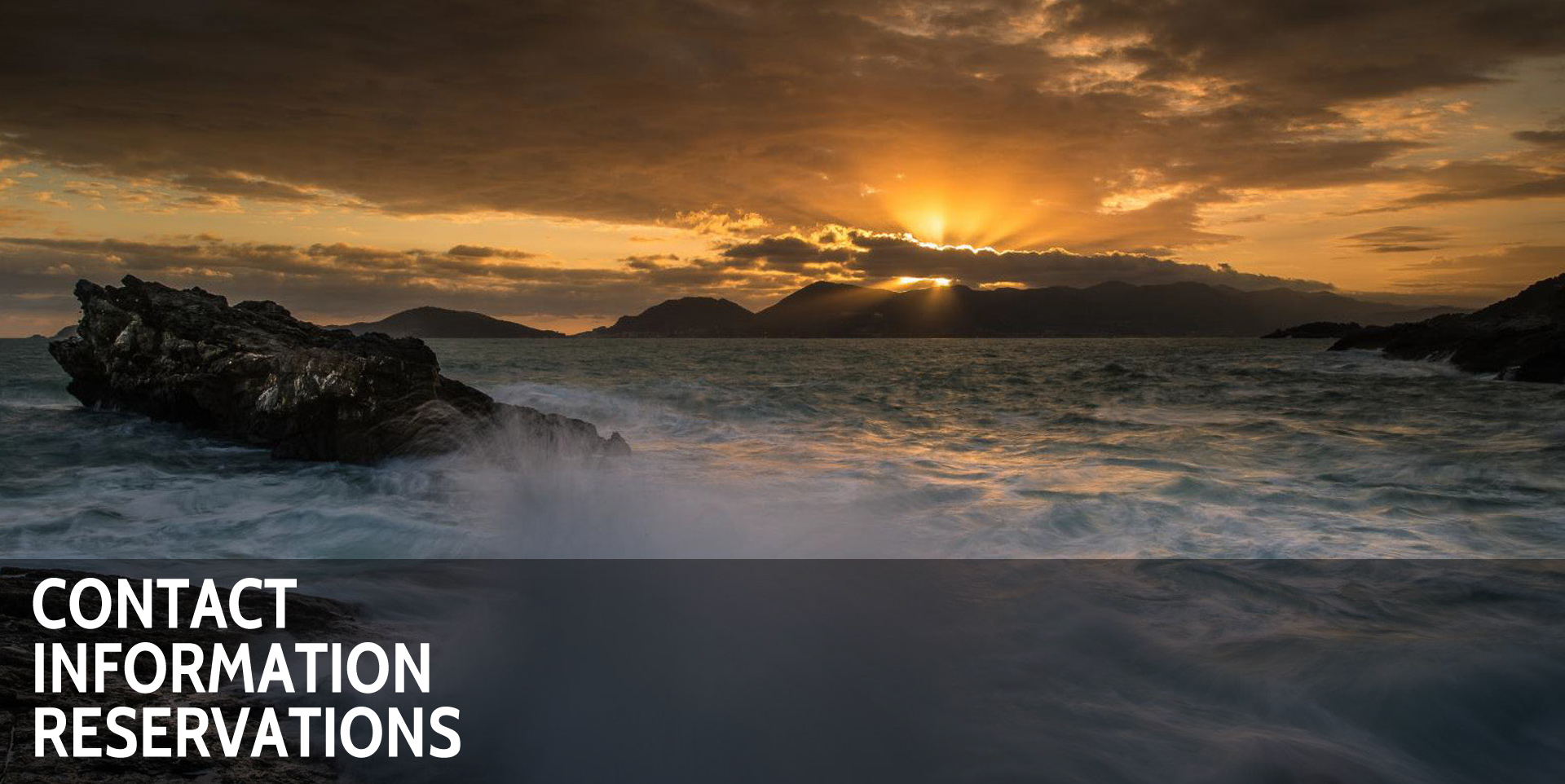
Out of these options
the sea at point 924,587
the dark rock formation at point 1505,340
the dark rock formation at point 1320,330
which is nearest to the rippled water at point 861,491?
the sea at point 924,587

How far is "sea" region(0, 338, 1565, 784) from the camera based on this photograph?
4.88m

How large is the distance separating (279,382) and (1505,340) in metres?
53.4

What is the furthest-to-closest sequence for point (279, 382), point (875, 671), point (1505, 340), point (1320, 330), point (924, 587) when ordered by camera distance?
point (1320, 330) → point (1505, 340) → point (279, 382) → point (924, 587) → point (875, 671)

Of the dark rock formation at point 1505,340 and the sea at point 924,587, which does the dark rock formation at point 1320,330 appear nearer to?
the dark rock formation at point 1505,340

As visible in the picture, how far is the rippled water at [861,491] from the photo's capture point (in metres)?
9.05

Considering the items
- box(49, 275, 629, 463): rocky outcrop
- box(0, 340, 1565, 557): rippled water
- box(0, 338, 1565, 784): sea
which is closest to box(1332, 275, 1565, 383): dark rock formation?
box(0, 340, 1565, 557): rippled water

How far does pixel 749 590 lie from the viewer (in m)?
7.52

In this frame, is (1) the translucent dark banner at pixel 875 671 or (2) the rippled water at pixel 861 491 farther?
(2) the rippled water at pixel 861 491

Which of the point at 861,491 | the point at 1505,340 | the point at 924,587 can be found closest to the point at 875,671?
the point at 924,587

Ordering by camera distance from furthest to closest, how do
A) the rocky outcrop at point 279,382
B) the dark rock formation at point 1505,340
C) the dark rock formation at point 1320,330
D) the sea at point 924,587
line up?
the dark rock formation at point 1320,330
the dark rock formation at point 1505,340
the rocky outcrop at point 279,382
the sea at point 924,587

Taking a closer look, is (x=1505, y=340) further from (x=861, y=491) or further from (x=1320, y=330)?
(x=1320, y=330)

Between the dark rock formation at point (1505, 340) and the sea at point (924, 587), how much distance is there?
1810 cm

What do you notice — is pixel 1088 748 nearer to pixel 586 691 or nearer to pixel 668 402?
pixel 586 691

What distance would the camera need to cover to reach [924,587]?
7715 mm
